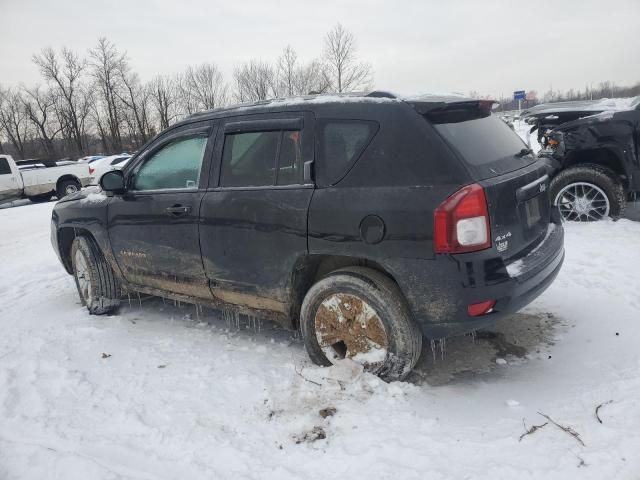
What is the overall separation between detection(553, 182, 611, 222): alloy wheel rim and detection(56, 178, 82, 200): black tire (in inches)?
613

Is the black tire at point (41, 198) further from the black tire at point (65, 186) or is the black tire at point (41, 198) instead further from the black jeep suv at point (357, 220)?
the black jeep suv at point (357, 220)

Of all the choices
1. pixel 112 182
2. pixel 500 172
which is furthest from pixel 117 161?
pixel 500 172

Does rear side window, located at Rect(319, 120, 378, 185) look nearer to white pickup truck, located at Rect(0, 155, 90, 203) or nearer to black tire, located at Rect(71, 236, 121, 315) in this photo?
black tire, located at Rect(71, 236, 121, 315)

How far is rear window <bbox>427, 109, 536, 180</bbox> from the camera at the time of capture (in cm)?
271

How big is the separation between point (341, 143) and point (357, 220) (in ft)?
1.76

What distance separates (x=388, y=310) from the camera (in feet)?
9.10

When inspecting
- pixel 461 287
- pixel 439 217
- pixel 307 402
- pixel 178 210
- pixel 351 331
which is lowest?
pixel 307 402

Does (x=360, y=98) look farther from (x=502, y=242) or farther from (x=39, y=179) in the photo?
(x=39, y=179)

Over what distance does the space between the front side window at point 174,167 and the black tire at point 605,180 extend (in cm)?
485

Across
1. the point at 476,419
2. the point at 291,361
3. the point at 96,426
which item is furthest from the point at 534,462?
the point at 96,426

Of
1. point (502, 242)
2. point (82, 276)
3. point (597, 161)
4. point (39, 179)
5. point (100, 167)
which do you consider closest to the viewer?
point (502, 242)

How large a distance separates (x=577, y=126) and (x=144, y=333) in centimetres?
572

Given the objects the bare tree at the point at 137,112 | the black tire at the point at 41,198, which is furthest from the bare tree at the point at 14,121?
the black tire at the point at 41,198

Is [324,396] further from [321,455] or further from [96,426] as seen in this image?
[96,426]
